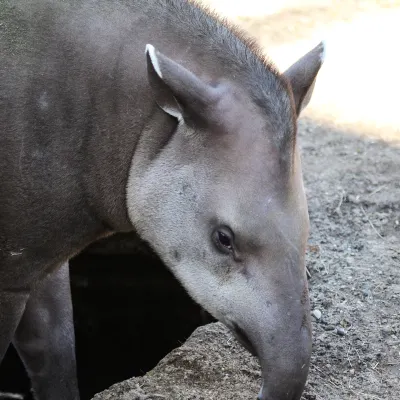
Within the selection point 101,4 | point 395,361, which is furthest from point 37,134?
point 395,361

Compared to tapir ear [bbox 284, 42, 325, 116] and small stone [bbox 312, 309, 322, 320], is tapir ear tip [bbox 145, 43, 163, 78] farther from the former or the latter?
small stone [bbox 312, 309, 322, 320]

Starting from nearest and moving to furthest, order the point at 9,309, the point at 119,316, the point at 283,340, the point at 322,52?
the point at 283,340, the point at 322,52, the point at 9,309, the point at 119,316

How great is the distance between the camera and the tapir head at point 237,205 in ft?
13.4

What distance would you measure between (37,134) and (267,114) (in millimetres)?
1214

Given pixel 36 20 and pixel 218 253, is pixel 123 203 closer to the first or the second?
pixel 218 253

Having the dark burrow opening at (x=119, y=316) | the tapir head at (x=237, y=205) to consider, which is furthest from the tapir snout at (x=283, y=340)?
the dark burrow opening at (x=119, y=316)

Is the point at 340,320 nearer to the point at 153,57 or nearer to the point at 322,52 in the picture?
the point at 322,52

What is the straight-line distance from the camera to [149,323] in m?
8.78

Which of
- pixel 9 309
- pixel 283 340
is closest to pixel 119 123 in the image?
pixel 9 309

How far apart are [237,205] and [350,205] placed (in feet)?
10.6

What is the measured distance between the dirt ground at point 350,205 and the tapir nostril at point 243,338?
4.29 ft

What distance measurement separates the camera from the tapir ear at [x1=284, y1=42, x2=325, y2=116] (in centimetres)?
459

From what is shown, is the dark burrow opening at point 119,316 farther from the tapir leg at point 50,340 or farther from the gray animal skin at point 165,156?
the gray animal skin at point 165,156

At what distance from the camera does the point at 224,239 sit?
4.25 metres
